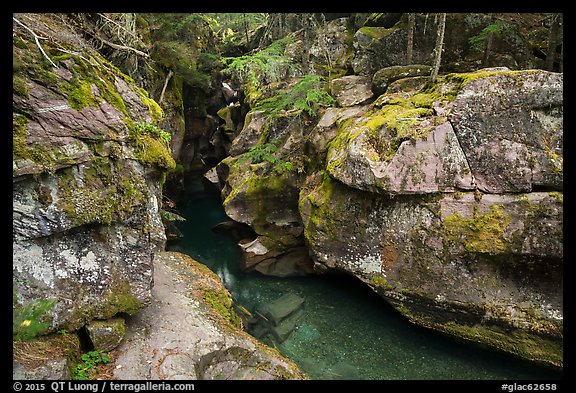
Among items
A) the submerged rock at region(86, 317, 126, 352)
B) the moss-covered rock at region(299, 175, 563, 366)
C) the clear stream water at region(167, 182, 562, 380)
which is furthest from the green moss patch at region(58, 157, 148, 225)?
the moss-covered rock at region(299, 175, 563, 366)

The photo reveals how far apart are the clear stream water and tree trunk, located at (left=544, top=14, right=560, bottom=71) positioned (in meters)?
10.0

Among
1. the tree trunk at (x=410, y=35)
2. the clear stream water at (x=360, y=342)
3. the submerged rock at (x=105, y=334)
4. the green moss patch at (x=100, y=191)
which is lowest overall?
the clear stream water at (x=360, y=342)

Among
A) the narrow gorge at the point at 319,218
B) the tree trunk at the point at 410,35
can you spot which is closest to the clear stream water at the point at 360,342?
the narrow gorge at the point at 319,218

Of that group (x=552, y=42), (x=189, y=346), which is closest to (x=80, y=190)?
(x=189, y=346)

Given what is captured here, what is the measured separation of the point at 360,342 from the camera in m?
10.3

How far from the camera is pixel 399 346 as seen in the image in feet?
33.1

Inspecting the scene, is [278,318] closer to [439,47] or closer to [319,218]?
[319,218]

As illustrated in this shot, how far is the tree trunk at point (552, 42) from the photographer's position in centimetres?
1123

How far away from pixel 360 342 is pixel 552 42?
12.0 meters

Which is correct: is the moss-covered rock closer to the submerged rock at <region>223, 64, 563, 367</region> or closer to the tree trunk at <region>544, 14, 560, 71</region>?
the submerged rock at <region>223, 64, 563, 367</region>

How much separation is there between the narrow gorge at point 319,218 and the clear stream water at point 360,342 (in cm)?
6

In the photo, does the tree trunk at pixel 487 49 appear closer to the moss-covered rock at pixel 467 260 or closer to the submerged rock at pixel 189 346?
the moss-covered rock at pixel 467 260

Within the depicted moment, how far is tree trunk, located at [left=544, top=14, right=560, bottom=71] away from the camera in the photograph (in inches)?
442

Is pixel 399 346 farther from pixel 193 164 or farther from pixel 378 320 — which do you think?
pixel 193 164
